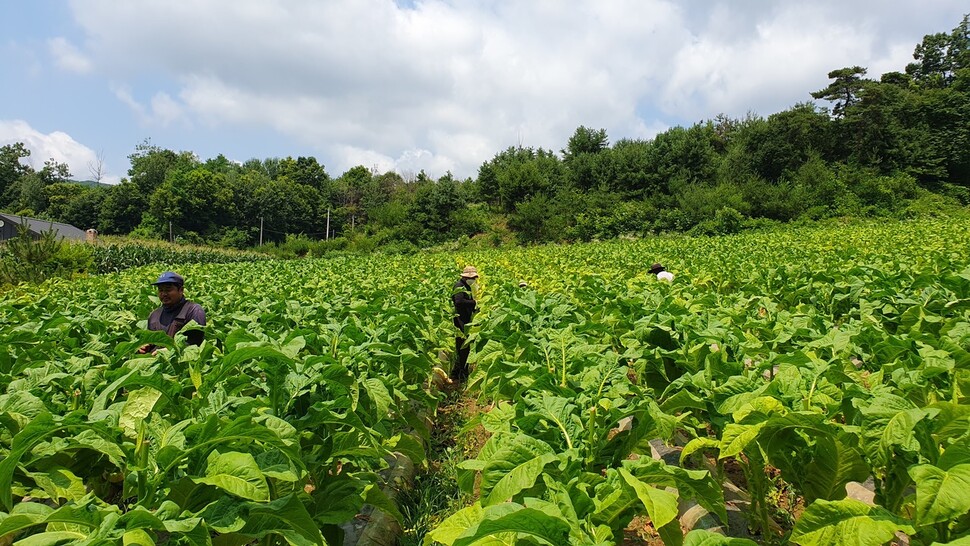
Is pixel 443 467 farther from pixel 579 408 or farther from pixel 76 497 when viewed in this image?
pixel 76 497

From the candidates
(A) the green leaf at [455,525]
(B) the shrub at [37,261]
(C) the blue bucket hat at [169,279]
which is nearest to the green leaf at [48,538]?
(A) the green leaf at [455,525]

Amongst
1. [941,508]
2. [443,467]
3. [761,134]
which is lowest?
[443,467]

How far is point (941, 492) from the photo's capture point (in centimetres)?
158

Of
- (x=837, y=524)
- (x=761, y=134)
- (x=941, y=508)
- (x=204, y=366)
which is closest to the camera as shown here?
(x=941, y=508)

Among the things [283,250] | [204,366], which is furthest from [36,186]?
[204,366]

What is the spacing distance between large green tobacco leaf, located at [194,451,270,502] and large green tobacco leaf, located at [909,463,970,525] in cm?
215

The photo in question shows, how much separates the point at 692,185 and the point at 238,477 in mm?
49977

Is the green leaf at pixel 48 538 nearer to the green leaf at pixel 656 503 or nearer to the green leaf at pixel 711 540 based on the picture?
the green leaf at pixel 656 503

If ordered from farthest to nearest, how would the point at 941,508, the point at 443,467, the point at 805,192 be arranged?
the point at 805,192 → the point at 443,467 → the point at 941,508

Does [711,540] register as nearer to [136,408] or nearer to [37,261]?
[136,408]

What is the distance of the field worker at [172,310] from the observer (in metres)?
5.51

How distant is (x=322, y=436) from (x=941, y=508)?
2.71 m

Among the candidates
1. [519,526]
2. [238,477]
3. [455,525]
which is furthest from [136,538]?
[519,526]

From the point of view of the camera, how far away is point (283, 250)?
186 feet
